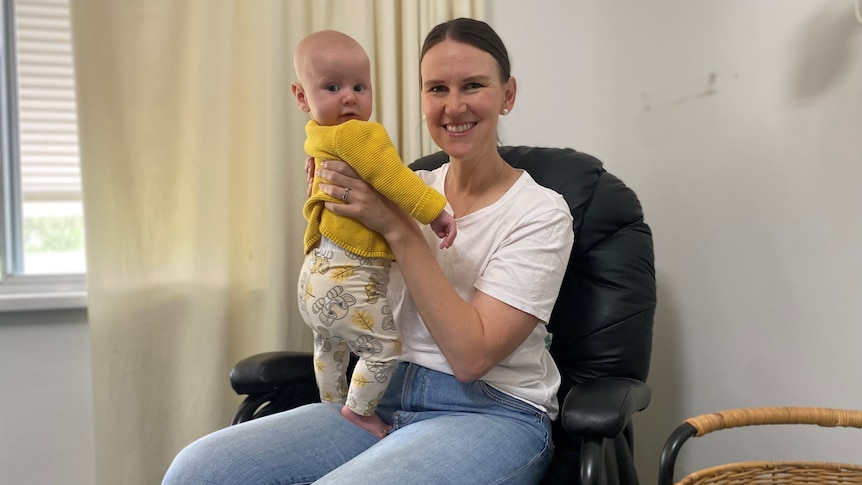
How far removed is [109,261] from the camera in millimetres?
1660

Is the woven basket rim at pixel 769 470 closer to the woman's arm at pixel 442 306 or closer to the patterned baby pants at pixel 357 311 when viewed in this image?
A: the woman's arm at pixel 442 306

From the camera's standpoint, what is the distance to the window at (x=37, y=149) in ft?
6.08

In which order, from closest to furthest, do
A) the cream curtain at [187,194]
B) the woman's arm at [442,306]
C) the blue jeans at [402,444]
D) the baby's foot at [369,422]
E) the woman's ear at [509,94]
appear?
1. the blue jeans at [402,444]
2. the woman's arm at [442,306]
3. the baby's foot at [369,422]
4. the woman's ear at [509,94]
5. the cream curtain at [187,194]

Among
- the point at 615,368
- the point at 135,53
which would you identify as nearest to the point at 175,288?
the point at 135,53

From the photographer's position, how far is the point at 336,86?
1.12m

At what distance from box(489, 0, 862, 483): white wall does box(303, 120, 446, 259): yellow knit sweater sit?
0.77 metres

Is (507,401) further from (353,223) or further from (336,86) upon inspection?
(336,86)

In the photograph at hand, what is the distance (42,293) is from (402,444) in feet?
4.34

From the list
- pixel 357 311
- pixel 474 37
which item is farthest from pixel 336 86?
pixel 357 311

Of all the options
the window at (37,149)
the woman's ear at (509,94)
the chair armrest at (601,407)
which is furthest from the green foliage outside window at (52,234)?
the chair armrest at (601,407)

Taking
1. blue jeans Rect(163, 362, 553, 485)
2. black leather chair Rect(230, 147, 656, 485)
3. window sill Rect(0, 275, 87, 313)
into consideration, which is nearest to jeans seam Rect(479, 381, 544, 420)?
blue jeans Rect(163, 362, 553, 485)

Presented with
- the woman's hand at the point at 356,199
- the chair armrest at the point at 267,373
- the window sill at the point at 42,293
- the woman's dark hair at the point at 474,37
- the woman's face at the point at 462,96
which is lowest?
the chair armrest at the point at 267,373

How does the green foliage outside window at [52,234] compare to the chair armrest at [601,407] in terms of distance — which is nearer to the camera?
the chair armrest at [601,407]

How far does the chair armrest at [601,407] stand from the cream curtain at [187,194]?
0.96 meters
